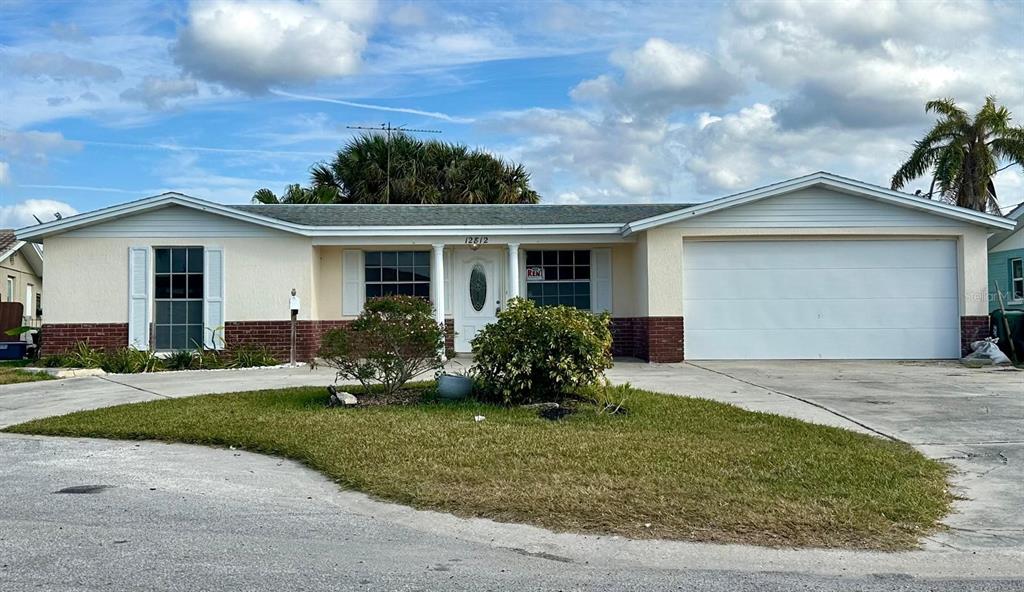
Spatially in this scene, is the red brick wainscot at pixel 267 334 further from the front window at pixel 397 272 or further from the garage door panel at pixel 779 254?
the garage door panel at pixel 779 254

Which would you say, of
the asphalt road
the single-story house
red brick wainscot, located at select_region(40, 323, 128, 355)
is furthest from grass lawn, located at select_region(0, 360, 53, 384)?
the asphalt road

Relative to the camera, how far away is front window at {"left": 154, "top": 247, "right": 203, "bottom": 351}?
57.1ft

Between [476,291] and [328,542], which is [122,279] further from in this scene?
[328,542]

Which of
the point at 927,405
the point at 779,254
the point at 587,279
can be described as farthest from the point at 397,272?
the point at 927,405

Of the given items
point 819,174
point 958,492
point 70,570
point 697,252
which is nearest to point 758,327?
point 697,252

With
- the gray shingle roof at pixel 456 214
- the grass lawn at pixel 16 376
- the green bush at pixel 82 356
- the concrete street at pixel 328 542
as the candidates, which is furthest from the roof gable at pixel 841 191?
the grass lawn at pixel 16 376

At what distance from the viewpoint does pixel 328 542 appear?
5598 millimetres

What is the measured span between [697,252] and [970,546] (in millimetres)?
11902

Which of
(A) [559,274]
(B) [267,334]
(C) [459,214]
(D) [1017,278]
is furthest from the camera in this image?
(D) [1017,278]

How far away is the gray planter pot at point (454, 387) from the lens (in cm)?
1121

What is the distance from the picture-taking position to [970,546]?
5637 mm

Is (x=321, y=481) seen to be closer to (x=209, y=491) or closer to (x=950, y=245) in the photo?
(x=209, y=491)

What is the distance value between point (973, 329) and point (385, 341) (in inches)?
460

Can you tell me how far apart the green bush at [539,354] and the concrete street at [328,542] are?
3194 millimetres
